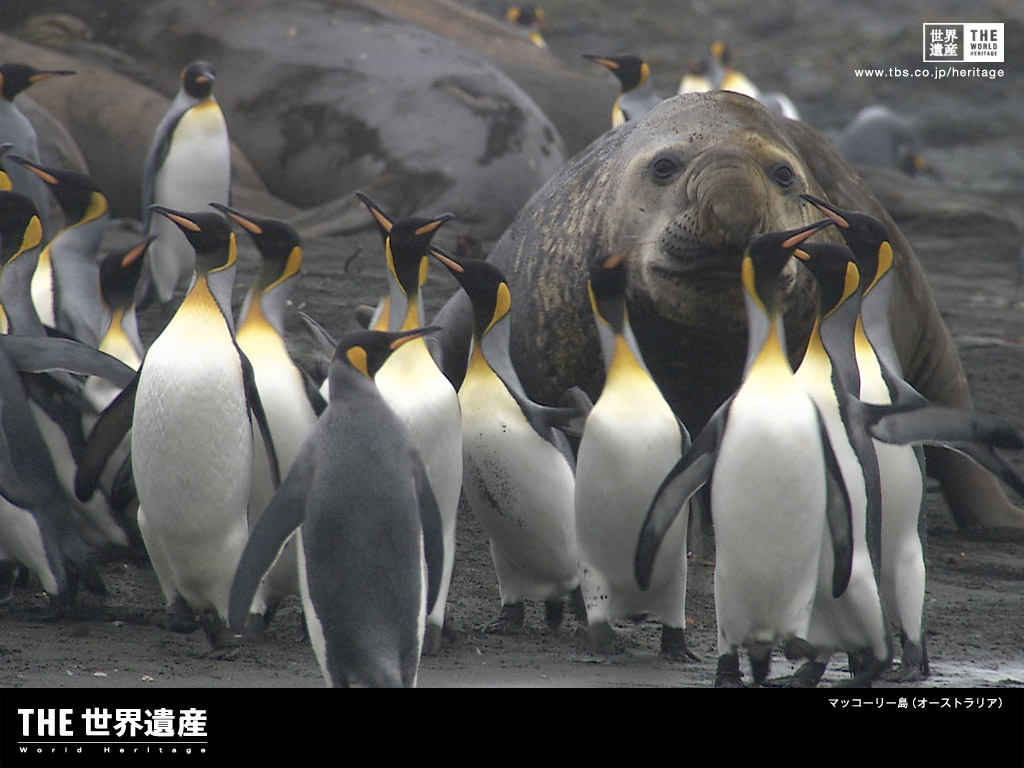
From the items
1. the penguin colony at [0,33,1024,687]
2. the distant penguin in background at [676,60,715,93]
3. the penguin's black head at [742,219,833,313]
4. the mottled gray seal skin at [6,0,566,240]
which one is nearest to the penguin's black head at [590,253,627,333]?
the penguin colony at [0,33,1024,687]

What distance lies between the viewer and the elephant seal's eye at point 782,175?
4.96 m

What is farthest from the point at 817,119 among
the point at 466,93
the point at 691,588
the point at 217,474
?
the point at 217,474

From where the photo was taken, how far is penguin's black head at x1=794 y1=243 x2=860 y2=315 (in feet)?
13.2

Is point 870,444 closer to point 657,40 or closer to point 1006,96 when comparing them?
point 1006,96

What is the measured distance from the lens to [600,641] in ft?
13.5

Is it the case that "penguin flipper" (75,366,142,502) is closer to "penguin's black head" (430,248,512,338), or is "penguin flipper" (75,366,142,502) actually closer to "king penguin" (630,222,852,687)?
"penguin's black head" (430,248,512,338)

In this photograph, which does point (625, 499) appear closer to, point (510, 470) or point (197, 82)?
point (510, 470)

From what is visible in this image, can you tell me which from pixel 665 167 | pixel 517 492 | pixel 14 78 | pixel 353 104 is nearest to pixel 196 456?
pixel 517 492

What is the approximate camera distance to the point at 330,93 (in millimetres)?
9133

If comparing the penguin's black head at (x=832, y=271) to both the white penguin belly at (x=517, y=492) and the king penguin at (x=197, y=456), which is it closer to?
the white penguin belly at (x=517, y=492)

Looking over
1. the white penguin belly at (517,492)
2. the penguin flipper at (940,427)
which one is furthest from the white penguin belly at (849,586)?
the white penguin belly at (517,492)

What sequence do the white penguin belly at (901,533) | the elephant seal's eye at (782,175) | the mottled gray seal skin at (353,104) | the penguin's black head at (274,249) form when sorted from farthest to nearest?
the mottled gray seal skin at (353,104)
the elephant seal's eye at (782,175)
the penguin's black head at (274,249)
the white penguin belly at (901,533)

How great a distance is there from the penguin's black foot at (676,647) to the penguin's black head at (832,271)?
95 cm
